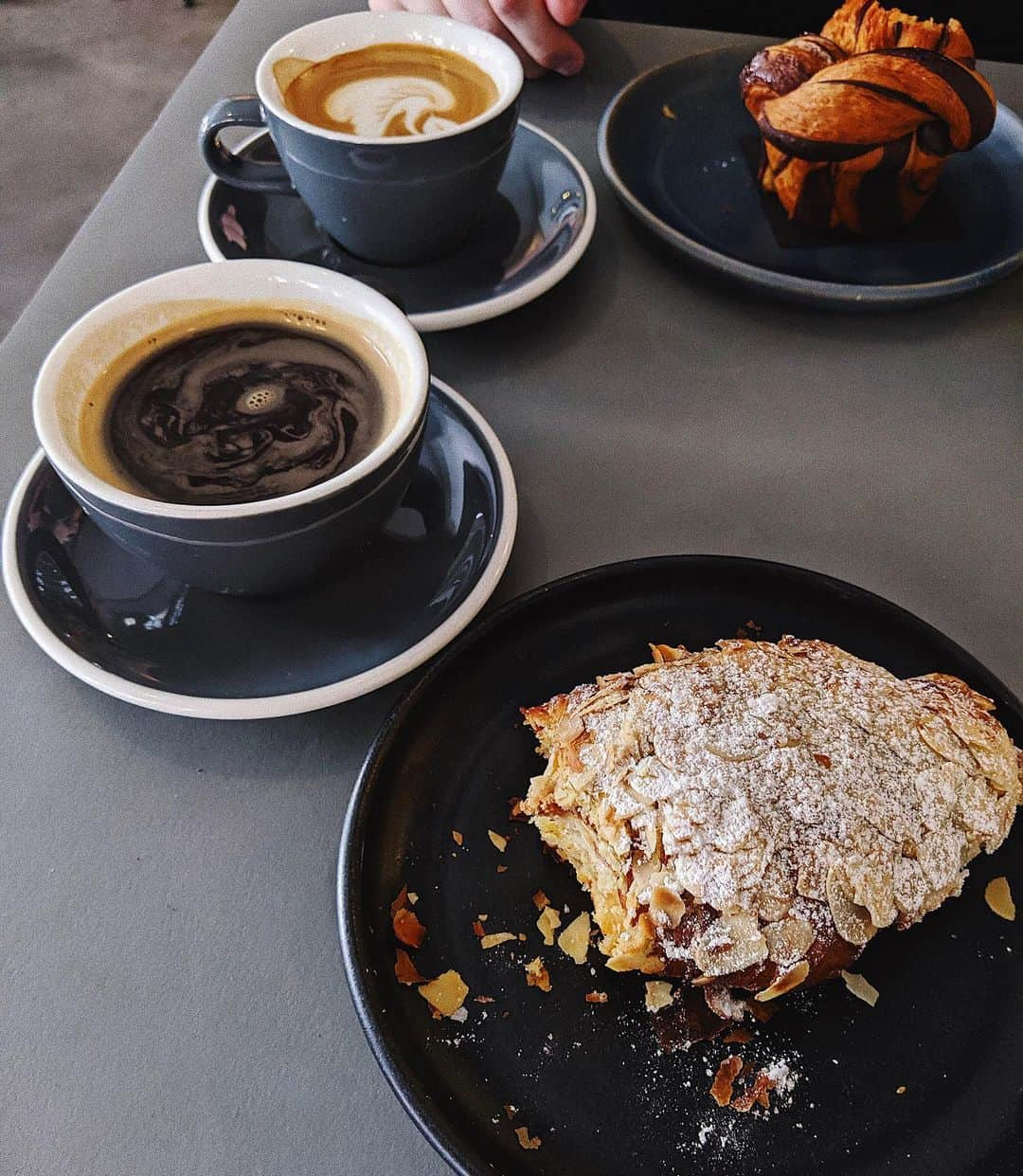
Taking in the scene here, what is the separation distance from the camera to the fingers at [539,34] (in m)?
1.11

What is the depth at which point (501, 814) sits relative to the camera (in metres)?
0.58

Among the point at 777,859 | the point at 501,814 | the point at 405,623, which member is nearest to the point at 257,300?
the point at 405,623

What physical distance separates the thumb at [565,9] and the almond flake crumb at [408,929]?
3.45 feet

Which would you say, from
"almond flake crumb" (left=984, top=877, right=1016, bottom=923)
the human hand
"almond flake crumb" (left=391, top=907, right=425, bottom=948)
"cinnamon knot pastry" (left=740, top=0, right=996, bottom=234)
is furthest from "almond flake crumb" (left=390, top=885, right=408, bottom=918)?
the human hand

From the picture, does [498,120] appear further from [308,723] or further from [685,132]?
[308,723]

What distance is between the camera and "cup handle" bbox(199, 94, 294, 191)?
86cm

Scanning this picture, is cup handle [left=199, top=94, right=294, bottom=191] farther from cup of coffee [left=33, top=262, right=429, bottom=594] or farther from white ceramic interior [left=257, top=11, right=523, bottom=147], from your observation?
cup of coffee [left=33, top=262, right=429, bottom=594]

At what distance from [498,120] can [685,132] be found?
0.36 m

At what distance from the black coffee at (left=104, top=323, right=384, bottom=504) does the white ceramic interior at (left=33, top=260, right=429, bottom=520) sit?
2cm

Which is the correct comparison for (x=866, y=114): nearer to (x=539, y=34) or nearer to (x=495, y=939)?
(x=539, y=34)

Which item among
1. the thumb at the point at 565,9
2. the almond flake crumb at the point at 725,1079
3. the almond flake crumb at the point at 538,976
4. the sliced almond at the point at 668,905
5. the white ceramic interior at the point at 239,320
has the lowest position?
the almond flake crumb at the point at 725,1079

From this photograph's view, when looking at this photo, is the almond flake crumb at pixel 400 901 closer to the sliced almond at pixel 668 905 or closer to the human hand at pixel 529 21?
the sliced almond at pixel 668 905

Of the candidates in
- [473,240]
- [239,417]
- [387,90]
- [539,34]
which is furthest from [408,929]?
[539,34]

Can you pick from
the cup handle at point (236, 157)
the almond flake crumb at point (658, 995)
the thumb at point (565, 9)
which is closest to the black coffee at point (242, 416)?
the cup handle at point (236, 157)
